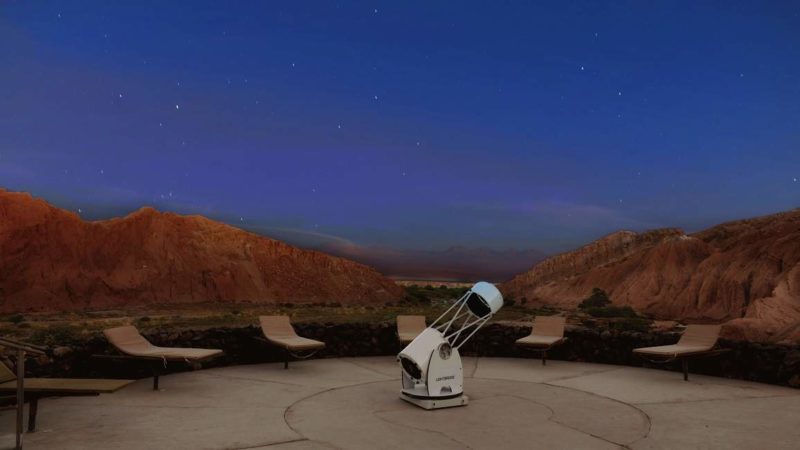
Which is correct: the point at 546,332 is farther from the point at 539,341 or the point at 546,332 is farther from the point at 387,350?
the point at 387,350

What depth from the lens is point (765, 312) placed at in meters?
29.6

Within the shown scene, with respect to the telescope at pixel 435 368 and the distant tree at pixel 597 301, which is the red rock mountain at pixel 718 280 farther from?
the telescope at pixel 435 368

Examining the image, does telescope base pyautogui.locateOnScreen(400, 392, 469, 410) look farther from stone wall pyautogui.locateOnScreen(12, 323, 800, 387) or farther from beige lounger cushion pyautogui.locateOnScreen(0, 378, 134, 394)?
stone wall pyautogui.locateOnScreen(12, 323, 800, 387)

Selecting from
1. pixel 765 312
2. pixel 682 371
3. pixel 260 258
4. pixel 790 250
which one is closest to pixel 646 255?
pixel 790 250

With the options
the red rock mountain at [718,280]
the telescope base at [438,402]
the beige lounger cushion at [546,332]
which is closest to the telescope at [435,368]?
the telescope base at [438,402]

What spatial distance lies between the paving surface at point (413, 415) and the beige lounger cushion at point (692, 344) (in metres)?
0.45

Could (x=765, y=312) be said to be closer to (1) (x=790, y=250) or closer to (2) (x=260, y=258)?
(1) (x=790, y=250)

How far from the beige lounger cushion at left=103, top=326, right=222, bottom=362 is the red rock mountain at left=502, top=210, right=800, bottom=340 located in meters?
17.8

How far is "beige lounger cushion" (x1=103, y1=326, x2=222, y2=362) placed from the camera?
7973mm

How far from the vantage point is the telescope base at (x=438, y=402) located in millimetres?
6816

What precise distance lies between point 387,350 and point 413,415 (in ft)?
16.9

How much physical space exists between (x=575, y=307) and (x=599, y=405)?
60.4 meters

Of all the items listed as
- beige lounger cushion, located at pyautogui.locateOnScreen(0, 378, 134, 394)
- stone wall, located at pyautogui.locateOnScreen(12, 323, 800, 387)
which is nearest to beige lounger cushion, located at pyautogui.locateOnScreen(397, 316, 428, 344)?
stone wall, located at pyautogui.locateOnScreen(12, 323, 800, 387)

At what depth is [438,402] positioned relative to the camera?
684 cm
